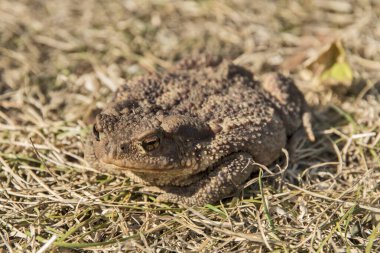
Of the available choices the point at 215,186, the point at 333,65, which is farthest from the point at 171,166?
the point at 333,65

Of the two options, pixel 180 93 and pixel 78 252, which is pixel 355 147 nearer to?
pixel 180 93

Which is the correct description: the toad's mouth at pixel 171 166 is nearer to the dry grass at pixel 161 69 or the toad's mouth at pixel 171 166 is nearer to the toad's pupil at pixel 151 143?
the toad's pupil at pixel 151 143

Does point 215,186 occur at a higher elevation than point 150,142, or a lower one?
lower

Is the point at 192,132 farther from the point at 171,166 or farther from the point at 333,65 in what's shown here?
the point at 333,65

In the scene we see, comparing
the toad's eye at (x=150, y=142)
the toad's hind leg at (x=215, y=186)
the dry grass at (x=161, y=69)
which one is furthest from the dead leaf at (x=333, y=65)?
the toad's eye at (x=150, y=142)

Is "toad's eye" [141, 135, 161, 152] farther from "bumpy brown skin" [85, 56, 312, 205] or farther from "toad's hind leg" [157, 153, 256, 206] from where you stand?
"toad's hind leg" [157, 153, 256, 206]

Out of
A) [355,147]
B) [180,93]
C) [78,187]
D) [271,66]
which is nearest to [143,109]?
[180,93]

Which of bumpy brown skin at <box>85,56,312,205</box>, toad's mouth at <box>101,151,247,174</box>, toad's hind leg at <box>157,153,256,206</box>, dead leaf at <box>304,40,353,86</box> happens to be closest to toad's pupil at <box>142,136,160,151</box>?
bumpy brown skin at <box>85,56,312,205</box>
